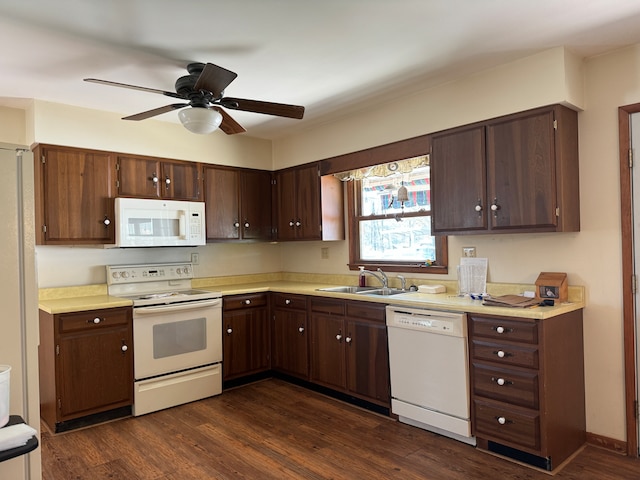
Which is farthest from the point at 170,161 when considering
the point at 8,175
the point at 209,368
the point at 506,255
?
the point at 506,255

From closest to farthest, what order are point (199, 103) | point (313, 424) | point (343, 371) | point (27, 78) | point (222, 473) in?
1. point (222, 473)
2. point (199, 103)
3. point (27, 78)
4. point (313, 424)
5. point (343, 371)

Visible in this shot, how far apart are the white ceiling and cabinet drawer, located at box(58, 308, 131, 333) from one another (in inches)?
63.0

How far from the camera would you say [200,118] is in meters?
2.78

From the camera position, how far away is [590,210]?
2822mm

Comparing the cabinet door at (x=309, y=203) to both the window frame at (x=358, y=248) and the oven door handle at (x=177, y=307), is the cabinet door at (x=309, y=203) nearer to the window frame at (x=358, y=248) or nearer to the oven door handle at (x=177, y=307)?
the window frame at (x=358, y=248)

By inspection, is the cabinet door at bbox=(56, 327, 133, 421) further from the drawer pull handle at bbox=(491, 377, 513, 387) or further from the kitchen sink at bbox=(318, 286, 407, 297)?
the drawer pull handle at bbox=(491, 377, 513, 387)

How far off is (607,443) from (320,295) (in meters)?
2.15

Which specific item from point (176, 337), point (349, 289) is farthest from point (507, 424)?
point (176, 337)

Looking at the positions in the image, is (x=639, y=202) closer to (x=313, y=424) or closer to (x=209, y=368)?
(x=313, y=424)

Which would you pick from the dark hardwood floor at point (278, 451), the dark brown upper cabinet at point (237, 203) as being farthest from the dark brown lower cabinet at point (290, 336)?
the dark brown upper cabinet at point (237, 203)

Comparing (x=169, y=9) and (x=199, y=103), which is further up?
(x=169, y=9)

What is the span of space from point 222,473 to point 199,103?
216 cm

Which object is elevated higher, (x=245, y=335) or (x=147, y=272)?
(x=147, y=272)

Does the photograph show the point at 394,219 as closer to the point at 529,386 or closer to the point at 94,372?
the point at 529,386
